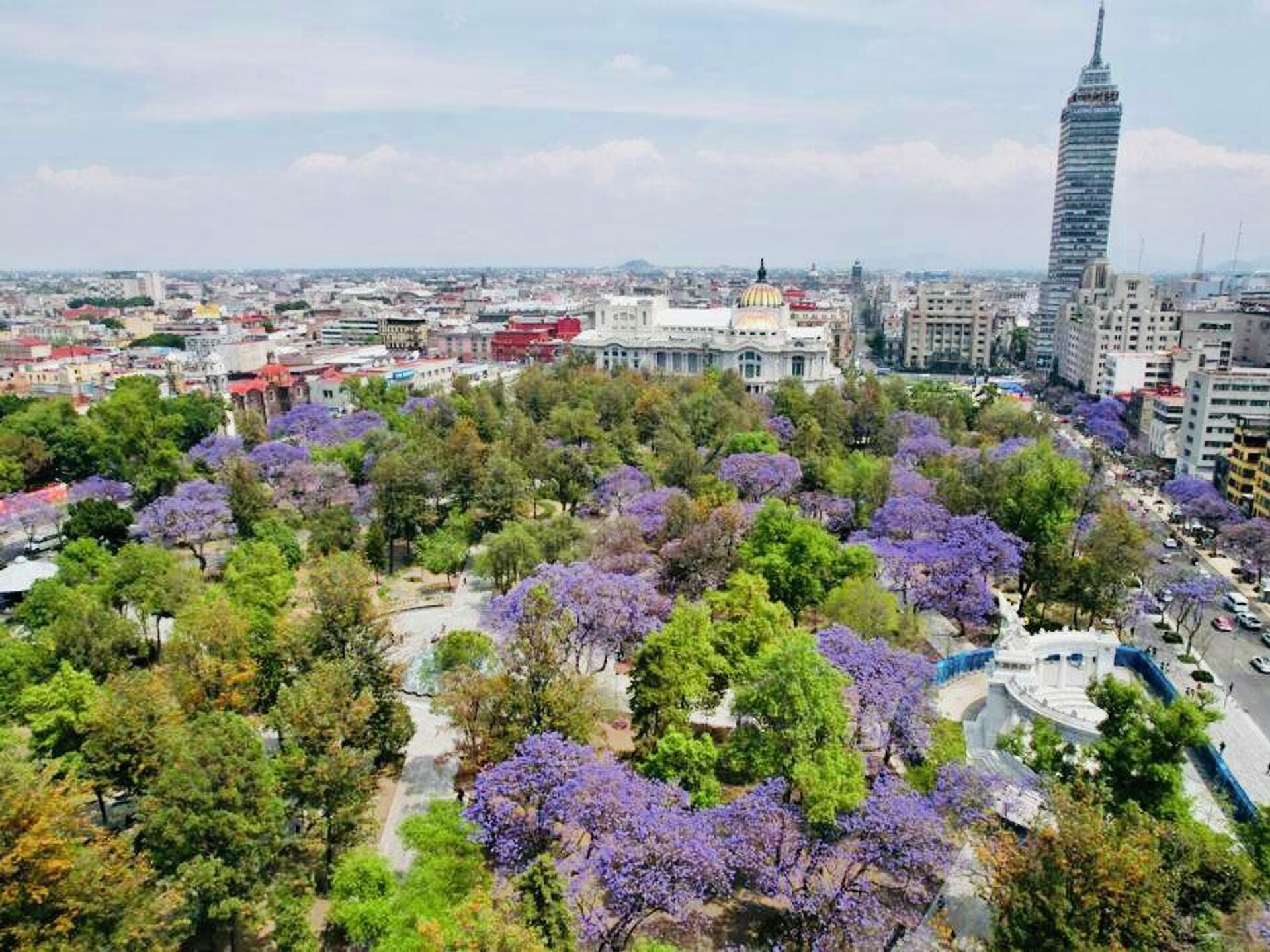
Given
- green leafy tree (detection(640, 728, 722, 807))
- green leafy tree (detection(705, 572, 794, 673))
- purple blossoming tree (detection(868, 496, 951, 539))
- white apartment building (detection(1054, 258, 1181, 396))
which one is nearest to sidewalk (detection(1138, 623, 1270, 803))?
purple blossoming tree (detection(868, 496, 951, 539))

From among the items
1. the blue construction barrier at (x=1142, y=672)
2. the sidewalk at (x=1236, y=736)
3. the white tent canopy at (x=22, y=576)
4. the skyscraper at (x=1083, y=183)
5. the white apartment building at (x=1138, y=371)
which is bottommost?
the sidewalk at (x=1236, y=736)

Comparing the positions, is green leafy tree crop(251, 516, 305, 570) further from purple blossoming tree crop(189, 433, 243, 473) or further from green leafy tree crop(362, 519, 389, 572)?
purple blossoming tree crop(189, 433, 243, 473)

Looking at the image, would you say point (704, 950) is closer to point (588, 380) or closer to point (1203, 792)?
point (1203, 792)

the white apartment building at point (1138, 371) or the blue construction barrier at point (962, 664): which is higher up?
the white apartment building at point (1138, 371)

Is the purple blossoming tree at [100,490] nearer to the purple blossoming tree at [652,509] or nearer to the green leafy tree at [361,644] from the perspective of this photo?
the green leafy tree at [361,644]

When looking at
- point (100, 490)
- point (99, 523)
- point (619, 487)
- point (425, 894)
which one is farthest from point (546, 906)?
point (100, 490)

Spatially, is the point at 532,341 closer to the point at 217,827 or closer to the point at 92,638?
the point at 92,638

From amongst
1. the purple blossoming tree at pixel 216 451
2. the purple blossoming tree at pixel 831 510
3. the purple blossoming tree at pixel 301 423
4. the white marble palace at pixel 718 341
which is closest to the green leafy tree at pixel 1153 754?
the purple blossoming tree at pixel 831 510
